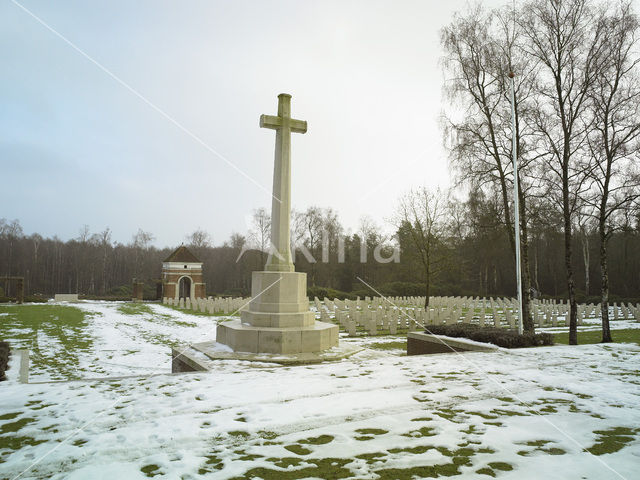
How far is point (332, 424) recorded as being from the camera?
372cm

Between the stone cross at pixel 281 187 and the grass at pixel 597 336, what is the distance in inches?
383

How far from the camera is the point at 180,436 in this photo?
134 inches

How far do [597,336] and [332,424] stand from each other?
15378 mm

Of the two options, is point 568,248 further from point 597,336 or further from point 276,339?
point 276,339

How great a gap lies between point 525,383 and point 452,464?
10.1 feet

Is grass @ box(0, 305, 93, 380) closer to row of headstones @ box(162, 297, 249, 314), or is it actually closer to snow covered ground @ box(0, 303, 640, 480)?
snow covered ground @ box(0, 303, 640, 480)

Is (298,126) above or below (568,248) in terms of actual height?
Result: above

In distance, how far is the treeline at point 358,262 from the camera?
1416 inches

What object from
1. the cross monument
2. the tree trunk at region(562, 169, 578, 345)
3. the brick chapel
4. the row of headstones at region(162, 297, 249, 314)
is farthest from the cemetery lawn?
the brick chapel

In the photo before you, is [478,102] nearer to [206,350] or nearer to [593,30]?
[593,30]

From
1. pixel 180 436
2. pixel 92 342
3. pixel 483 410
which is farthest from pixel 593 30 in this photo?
pixel 92 342

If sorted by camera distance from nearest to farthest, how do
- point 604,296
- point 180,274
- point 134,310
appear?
point 604,296 → point 134,310 → point 180,274

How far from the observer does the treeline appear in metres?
36.0

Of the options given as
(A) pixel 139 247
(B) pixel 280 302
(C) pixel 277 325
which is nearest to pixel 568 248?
(B) pixel 280 302
